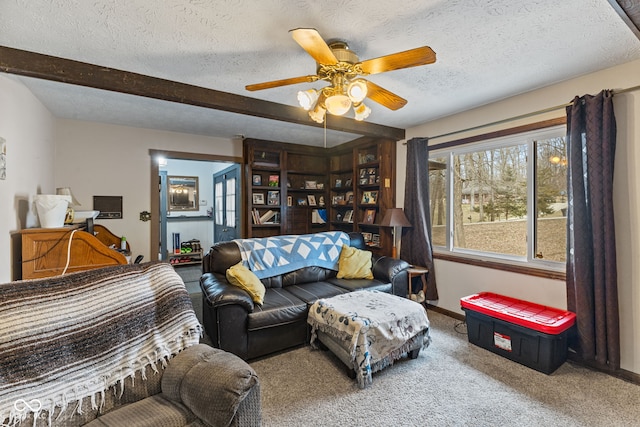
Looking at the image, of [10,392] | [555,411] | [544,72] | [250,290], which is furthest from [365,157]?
[10,392]

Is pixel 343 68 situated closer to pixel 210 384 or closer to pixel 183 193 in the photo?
pixel 210 384

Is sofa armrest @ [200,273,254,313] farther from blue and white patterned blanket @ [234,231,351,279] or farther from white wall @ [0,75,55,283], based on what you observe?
white wall @ [0,75,55,283]

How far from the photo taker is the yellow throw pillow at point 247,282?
2637 millimetres

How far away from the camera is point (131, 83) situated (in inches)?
88.8

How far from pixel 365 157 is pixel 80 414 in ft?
13.8

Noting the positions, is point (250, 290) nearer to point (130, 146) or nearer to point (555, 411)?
point (555, 411)

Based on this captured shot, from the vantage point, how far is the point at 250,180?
4.64m

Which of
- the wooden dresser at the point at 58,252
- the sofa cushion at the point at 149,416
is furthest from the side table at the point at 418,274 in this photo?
the wooden dresser at the point at 58,252

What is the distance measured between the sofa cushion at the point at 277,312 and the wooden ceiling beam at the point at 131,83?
1816 millimetres

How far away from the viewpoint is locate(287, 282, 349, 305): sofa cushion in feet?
9.41

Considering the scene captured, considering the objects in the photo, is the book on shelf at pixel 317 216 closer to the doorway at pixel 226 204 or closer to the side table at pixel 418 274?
the doorway at pixel 226 204

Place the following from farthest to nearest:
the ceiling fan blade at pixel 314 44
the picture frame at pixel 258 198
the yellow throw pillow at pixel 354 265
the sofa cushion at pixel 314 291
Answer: the picture frame at pixel 258 198
the yellow throw pillow at pixel 354 265
the sofa cushion at pixel 314 291
the ceiling fan blade at pixel 314 44

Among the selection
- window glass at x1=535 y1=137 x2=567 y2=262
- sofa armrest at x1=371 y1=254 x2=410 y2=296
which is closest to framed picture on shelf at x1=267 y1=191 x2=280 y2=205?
sofa armrest at x1=371 y1=254 x2=410 y2=296

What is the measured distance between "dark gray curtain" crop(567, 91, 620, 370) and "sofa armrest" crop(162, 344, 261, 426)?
2.56 metres
